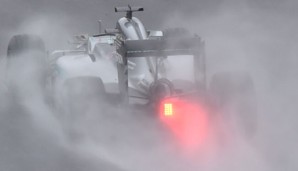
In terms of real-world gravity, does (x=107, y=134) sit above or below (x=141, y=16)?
below

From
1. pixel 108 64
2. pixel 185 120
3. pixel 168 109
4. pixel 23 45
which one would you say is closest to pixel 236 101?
pixel 185 120

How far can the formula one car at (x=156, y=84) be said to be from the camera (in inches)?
476

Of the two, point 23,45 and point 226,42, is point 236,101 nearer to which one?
point 23,45

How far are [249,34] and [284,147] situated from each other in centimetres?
915

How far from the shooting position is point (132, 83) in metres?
13.8

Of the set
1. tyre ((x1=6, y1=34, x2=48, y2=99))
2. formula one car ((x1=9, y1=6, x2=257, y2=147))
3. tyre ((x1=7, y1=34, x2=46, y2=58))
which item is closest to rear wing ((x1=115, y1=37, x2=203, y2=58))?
formula one car ((x1=9, y1=6, x2=257, y2=147))

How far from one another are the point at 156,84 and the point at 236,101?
72.7 inches

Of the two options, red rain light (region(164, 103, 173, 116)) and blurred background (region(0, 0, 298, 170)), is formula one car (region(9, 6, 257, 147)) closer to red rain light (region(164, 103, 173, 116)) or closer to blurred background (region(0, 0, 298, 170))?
red rain light (region(164, 103, 173, 116))

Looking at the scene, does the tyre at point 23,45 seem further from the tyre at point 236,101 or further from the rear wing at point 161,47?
the tyre at point 236,101

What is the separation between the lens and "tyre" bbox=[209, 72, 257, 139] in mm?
13219

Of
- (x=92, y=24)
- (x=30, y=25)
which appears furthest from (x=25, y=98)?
(x=92, y=24)

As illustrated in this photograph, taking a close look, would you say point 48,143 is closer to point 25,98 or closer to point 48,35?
point 25,98

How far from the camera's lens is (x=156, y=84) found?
39.8 feet

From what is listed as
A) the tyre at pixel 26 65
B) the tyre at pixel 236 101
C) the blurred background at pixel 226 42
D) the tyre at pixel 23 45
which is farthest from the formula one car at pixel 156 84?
the blurred background at pixel 226 42
